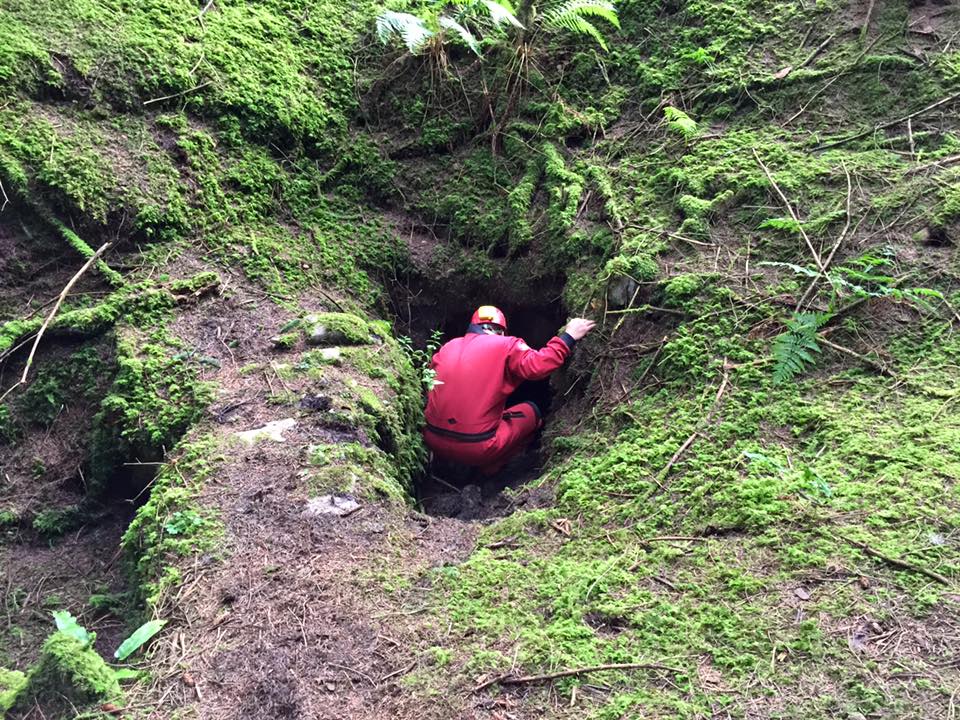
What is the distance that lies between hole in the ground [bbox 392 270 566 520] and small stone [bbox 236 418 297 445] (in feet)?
4.90

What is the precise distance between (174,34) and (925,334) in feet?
19.6

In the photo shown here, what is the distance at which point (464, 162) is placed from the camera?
6508mm

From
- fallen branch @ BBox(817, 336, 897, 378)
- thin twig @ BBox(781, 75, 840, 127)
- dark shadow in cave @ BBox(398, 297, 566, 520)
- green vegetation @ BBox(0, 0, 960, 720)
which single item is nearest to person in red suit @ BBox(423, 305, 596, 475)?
dark shadow in cave @ BBox(398, 297, 566, 520)

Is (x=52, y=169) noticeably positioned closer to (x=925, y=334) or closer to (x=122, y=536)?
(x=122, y=536)

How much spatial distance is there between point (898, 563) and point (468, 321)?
447 centimetres

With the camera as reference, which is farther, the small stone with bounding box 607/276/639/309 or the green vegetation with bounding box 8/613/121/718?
the small stone with bounding box 607/276/639/309

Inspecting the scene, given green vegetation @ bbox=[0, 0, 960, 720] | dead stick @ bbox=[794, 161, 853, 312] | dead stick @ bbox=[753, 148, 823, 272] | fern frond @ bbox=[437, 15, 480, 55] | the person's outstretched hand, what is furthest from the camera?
fern frond @ bbox=[437, 15, 480, 55]

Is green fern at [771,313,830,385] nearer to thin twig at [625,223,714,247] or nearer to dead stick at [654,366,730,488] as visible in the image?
dead stick at [654,366,730,488]

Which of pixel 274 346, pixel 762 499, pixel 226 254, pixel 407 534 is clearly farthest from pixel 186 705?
pixel 226 254

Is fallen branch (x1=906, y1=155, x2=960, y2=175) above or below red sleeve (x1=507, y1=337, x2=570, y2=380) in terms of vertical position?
above

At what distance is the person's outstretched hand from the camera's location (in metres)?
5.38

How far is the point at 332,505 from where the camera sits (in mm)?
3873

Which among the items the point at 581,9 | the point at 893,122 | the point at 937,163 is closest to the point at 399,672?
the point at 937,163

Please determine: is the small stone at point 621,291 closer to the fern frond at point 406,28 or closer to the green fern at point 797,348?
the green fern at point 797,348
